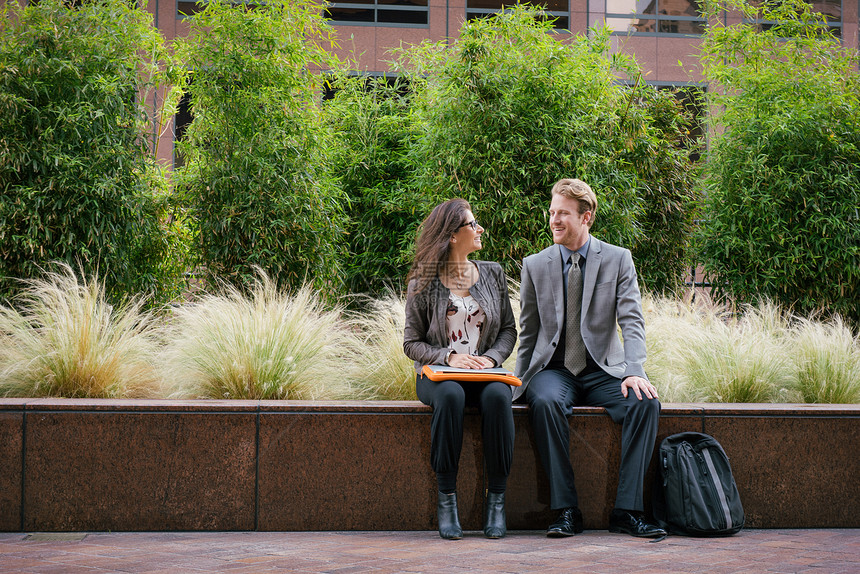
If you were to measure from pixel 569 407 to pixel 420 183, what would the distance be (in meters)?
3.95

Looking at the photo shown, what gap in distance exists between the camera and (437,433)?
3551mm

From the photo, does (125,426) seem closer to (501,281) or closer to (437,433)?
(437,433)

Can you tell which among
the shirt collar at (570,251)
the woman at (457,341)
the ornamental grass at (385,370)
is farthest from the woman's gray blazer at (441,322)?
the ornamental grass at (385,370)

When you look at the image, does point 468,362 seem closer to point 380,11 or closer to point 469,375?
point 469,375

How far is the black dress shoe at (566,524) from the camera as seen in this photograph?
3.54m

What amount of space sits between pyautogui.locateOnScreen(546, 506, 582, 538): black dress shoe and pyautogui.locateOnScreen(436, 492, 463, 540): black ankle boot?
0.40 m

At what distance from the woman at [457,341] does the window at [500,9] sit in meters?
14.2

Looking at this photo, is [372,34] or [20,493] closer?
[20,493]

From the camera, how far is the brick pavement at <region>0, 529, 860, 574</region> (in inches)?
116

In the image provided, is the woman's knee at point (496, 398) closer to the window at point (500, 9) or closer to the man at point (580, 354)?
the man at point (580, 354)

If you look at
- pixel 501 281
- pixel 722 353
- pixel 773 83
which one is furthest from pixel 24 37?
pixel 773 83

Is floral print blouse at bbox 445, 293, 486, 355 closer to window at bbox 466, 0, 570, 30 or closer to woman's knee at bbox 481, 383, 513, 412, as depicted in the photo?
woman's knee at bbox 481, 383, 513, 412

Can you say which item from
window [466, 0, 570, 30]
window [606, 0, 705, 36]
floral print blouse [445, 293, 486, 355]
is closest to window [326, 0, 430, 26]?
window [466, 0, 570, 30]

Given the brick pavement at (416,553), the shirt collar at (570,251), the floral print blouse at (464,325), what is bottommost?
the brick pavement at (416,553)
